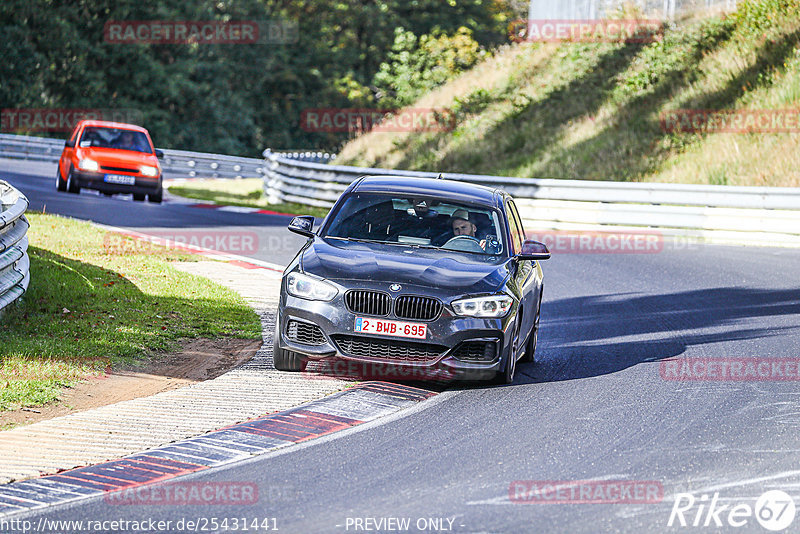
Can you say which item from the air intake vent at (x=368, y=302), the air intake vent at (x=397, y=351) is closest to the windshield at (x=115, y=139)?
the air intake vent at (x=368, y=302)

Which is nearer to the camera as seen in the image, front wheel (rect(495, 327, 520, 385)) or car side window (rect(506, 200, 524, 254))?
front wheel (rect(495, 327, 520, 385))

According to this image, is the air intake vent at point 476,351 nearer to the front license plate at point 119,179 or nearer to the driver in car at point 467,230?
the driver in car at point 467,230

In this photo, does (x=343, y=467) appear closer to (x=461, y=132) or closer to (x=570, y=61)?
(x=461, y=132)

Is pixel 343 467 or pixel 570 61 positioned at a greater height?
pixel 570 61

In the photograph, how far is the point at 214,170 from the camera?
48156 mm

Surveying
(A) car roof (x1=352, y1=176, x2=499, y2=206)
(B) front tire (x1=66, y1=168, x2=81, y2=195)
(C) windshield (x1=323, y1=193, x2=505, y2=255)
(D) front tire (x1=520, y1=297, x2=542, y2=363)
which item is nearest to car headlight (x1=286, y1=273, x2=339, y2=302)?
(C) windshield (x1=323, y1=193, x2=505, y2=255)

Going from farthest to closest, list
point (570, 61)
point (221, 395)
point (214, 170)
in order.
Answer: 1. point (214, 170)
2. point (570, 61)
3. point (221, 395)

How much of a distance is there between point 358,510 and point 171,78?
58.0 meters

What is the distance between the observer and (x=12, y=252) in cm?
1100

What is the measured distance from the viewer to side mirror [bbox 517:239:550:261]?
9.96m

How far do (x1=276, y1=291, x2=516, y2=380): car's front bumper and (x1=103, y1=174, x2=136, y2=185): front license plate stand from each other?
17.0m

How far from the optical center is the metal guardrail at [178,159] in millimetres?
42781

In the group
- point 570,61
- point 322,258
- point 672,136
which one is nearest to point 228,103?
point 570,61

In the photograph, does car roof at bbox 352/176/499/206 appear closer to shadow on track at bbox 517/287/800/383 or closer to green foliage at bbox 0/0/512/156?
shadow on track at bbox 517/287/800/383
